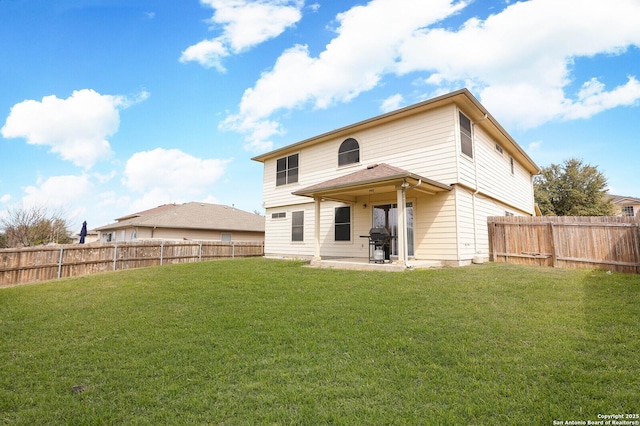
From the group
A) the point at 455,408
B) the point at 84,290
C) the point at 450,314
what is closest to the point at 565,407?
the point at 455,408

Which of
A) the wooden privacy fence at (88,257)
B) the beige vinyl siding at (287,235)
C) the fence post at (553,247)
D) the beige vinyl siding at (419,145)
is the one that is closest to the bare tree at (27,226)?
the wooden privacy fence at (88,257)

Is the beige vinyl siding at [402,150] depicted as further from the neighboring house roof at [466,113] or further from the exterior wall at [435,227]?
the exterior wall at [435,227]

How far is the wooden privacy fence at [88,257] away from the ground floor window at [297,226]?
4.86 metres

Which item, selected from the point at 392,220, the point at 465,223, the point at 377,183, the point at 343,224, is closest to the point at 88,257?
the point at 343,224

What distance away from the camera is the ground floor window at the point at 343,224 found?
11.8m

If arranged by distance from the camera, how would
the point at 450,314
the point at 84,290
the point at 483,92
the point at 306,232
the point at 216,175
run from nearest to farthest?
1. the point at 450,314
2. the point at 84,290
3. the point at 483,92
4. the point at 306,232
5. the point at 216,175

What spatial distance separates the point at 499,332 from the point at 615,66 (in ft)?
38.4

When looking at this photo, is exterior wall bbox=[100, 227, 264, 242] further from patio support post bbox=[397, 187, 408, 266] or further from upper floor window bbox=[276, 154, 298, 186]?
patio support post bbox=[397, 187, 408, 266]

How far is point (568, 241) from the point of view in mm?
8938

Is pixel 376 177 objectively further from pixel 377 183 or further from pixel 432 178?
pixel 432 178

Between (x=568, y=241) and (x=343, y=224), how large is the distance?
283 inches

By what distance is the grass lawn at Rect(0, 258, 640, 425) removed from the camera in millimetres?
2500

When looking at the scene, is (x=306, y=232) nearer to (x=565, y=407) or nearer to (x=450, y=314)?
(x=450, y=314)

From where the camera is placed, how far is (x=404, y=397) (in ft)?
8.64
